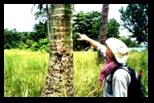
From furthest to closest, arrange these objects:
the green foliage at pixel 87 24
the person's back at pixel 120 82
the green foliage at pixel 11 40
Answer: the green foliage at pixel 11 40 → the green foliage at pixel 87 24 → the person's back at pixel 120 82

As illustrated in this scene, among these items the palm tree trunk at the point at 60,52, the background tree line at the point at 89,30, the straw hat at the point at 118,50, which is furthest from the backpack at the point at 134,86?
the background tree line at the point at 89,30

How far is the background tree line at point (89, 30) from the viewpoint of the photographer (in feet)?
79.1

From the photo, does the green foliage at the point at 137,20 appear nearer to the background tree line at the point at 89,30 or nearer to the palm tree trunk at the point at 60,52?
Answer: the background tree line at the point at 89,30

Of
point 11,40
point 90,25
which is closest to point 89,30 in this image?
point 90,25

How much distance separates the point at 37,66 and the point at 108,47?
11.8 ft

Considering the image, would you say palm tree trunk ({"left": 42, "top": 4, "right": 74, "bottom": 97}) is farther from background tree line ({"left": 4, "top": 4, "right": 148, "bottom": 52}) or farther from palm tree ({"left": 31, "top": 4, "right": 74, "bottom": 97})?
background tree line ({"left": 4, "top": 4, "right": 148, "bottom": 52})

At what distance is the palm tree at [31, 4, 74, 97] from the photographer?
460cm

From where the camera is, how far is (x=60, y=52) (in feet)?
15.2

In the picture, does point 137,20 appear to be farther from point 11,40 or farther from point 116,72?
point 116,72

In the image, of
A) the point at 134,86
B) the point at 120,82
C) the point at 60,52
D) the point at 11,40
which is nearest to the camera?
the point at 120,82

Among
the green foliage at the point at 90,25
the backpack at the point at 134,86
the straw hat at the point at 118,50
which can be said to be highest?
the green foliage at the point at 90,25

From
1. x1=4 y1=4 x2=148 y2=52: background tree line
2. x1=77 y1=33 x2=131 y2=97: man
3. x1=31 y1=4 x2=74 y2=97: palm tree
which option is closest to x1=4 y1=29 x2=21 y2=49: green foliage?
x1=4 y1=4 x2=148 y2=52: background tree line

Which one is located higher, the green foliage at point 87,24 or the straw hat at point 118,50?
the green foliage at point 87,24
